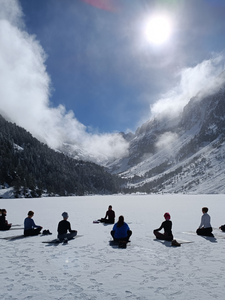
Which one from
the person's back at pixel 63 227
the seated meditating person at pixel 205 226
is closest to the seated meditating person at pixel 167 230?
the seated meditating person at pixel 205 226

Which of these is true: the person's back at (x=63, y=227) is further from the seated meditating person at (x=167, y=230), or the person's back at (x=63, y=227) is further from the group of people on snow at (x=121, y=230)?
the seated meditating person at (x=167, y=230)

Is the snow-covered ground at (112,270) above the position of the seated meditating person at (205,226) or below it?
below

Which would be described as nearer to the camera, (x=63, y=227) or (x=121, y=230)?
(x=121, y=230)

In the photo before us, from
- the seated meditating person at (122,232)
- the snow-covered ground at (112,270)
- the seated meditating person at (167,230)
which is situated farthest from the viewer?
the seated meditating person at (167,230)

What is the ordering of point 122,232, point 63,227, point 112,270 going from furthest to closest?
point 63,227 → point 122,232 → point 112,270

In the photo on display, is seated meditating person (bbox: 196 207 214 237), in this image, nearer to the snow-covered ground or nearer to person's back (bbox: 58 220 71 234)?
the snow-covered ground

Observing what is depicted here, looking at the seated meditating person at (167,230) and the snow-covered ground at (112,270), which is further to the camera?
the seated meditating person at (167,230)

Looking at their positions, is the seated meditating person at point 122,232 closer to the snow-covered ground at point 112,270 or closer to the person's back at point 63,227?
the snow-covered ground at point 112,270

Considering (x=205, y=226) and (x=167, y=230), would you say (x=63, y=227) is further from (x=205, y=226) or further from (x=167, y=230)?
(x=205, y=226)

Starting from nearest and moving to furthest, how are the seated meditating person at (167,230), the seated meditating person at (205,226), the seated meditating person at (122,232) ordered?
the seated meditating person at (122,232) < the seated meditating person at (167,230) < the seated meditating person at (205,226)

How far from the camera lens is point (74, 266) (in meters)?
9.50

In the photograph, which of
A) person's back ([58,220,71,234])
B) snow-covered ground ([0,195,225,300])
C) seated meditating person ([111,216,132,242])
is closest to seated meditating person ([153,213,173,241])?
snow-covered ground ([0,195,225,300])

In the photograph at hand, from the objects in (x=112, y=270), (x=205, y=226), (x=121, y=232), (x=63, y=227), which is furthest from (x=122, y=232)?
(x=205, y=226)

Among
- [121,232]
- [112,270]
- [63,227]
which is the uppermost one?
[63,227]
